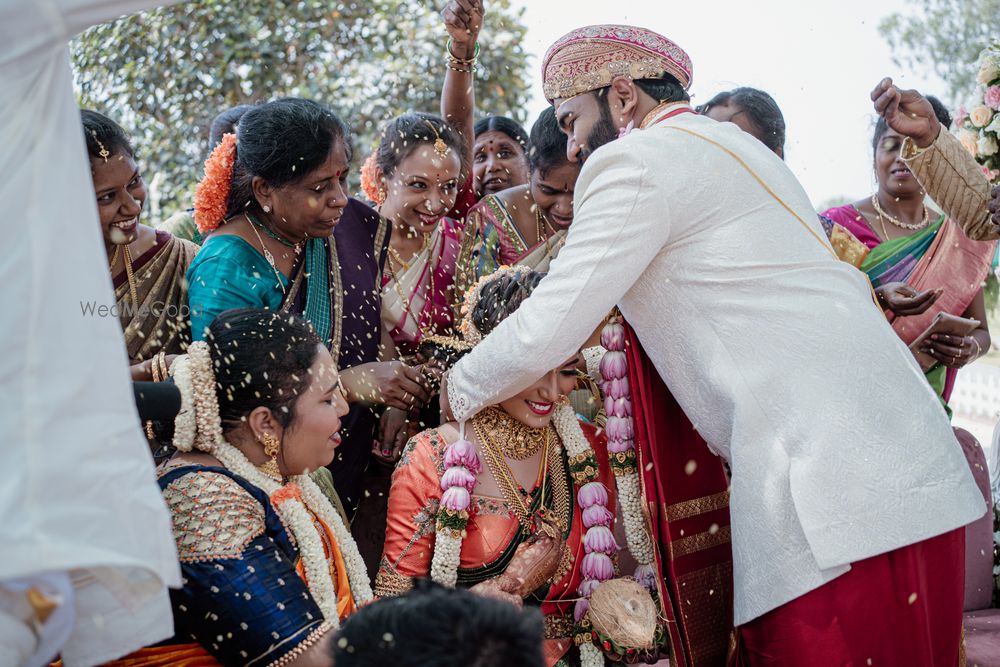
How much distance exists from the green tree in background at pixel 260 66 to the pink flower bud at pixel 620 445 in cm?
690

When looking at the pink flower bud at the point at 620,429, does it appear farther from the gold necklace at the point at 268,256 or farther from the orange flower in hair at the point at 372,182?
the orange flower in hair at the point at 372,182

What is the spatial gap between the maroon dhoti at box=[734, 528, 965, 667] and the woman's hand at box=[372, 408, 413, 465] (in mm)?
1695

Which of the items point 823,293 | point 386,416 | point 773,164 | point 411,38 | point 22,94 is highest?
point 411,38

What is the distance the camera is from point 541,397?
3.26 meters

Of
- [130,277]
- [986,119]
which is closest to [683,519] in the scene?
[130,277]

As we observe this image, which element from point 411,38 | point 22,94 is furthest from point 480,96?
point 22,94

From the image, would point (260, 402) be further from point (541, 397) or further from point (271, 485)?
point (541, 397)

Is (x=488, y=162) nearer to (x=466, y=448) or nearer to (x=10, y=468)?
(x=466, y=448)

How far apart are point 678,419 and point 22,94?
82.2 inches

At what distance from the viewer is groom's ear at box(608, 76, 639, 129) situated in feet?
10.4

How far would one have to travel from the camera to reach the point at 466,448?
10.2 feet

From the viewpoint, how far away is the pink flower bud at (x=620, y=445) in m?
3.20

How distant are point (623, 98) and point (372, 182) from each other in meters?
1.79

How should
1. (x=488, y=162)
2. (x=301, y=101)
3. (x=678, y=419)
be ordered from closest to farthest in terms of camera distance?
(x=678, y=419) < (x=301, y=101) < (x=488, y=162)
